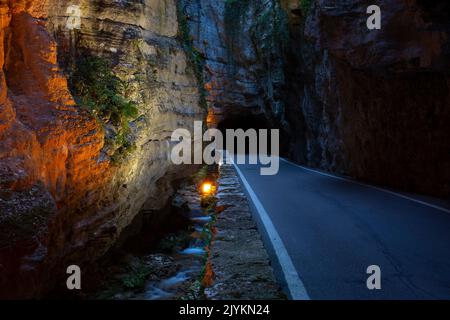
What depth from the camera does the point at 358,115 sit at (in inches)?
546

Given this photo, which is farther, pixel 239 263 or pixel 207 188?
pixel 207 188

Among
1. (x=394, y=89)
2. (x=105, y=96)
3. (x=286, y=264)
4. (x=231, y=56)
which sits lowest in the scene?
(x=286, y=264)

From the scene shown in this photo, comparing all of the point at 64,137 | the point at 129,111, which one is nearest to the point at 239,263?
the point at 64,137

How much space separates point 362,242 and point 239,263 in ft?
7.54

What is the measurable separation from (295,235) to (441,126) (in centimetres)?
621

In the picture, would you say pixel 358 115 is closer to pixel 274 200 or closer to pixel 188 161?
pixel 274 200

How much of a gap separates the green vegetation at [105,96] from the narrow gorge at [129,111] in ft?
0.14

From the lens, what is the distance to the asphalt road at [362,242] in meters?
4.08

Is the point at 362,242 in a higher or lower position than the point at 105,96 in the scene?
lower

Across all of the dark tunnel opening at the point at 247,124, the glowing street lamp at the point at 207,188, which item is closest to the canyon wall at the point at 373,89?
the glowing street lamp at the point at 207,188

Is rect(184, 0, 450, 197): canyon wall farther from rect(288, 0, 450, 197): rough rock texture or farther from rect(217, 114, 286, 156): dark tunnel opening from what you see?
rect(217, 114, 286, 156): dark tunnel opening

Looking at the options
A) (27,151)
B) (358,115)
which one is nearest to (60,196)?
(27,151)

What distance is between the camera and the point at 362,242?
5730mm

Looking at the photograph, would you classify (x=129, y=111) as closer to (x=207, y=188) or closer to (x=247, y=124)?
(x=207, y=188)
